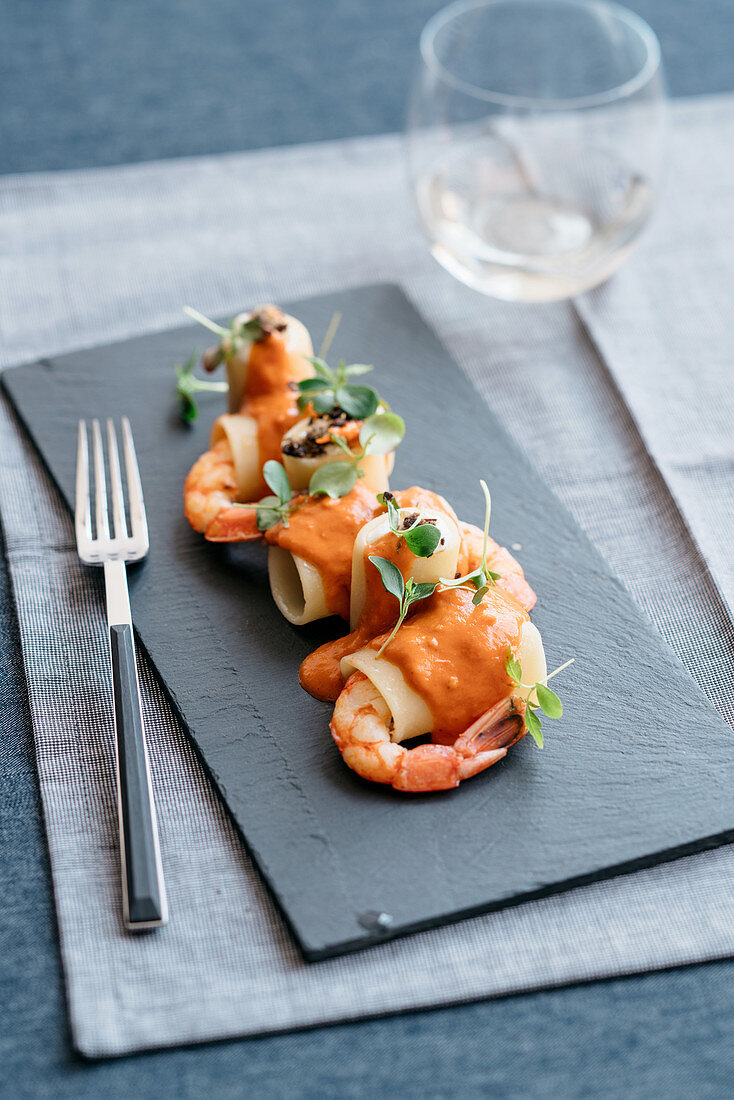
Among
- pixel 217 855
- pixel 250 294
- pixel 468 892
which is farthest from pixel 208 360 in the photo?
pixel 468 892

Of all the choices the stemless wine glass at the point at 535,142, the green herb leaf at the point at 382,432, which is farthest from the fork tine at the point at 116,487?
the stemless wine glass at the point at 535,142

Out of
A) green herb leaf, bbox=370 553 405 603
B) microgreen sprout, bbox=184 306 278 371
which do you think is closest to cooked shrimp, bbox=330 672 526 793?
green herb leaf, bbox=370 553 405 603

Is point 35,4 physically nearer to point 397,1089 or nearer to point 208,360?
point 208,360

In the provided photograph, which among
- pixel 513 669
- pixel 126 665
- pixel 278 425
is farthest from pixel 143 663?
pixel 513 669

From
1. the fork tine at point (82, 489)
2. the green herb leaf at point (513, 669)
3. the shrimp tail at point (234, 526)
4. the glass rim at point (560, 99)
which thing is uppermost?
the glass rim at point (560, 99)

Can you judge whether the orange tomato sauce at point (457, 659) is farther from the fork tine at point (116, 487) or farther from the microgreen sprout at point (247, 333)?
the microgreen sprout at point (247, 333)

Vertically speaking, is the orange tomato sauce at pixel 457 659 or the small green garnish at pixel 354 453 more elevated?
the small green garnish at pixel 354 453

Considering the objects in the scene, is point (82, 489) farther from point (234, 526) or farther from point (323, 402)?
point (323, 402)

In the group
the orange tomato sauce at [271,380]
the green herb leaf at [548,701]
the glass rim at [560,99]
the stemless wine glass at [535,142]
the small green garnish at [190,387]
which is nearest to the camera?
the green herb leaf at [548,701]
